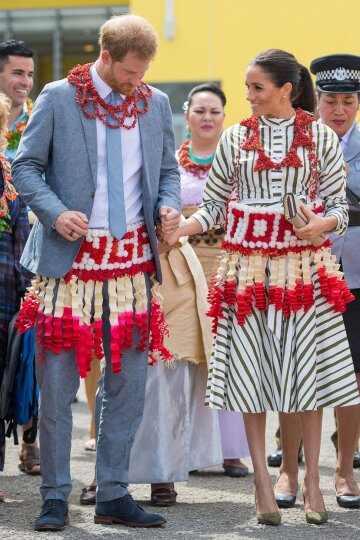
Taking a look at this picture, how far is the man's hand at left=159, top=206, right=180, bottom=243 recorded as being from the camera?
5.00m

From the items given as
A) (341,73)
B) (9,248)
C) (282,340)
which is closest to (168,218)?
(282,340)

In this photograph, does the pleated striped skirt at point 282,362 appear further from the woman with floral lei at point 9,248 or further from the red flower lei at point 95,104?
the woman with floral lei at point 9,248

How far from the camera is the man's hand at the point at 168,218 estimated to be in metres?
5.00

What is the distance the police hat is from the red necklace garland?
5.31ft

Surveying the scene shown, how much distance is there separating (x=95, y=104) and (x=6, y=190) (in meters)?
0.98

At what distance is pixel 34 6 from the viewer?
22.6 m

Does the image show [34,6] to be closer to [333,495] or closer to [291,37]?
[291,37]

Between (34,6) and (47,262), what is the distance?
728 inches

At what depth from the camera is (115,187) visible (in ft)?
16.1

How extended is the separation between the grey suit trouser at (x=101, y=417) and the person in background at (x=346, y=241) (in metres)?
0.84

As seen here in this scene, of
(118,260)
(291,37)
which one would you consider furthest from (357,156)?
(291,37)

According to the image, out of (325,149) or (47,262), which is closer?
(47,262)

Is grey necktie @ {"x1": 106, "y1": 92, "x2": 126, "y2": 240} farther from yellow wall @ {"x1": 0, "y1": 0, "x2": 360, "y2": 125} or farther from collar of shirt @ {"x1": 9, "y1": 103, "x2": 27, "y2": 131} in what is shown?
yellow wall @ {"x1": 0, "y1": 0, "x2": 360, "y2": 125}

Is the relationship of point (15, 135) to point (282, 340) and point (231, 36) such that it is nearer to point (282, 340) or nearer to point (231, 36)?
point (282, 340)
